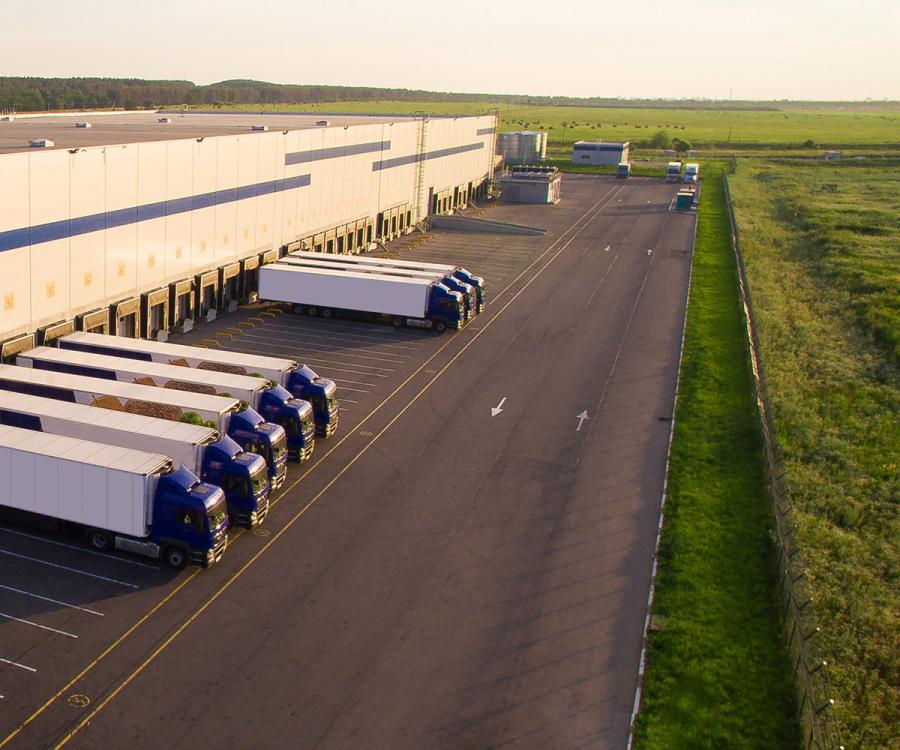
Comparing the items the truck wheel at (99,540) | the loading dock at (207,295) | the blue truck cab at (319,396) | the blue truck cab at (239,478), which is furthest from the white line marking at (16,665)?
the loading dock at (207,295)

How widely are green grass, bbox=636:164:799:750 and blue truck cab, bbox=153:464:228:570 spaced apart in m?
11.6

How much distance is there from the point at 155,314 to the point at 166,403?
16467 millimetres

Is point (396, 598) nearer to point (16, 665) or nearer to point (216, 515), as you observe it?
point (216, 515)

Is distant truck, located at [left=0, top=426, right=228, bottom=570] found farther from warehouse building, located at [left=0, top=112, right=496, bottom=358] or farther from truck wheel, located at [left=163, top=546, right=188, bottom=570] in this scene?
warehouse building, located at [left=0, top=112, right=496, bottom=358]

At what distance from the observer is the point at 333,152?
205ft

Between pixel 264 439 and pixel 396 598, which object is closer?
pixel 396 598

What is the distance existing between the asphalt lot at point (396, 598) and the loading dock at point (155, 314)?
31.9ft

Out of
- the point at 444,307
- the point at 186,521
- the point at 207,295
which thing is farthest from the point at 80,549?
the point at 444,307

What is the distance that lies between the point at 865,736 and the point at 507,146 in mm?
130077

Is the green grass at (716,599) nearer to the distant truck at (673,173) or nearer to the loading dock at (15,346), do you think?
the loading dock at (15,346)

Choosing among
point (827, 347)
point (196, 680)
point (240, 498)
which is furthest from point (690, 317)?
point (196, 680)

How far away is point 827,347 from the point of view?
47031mm

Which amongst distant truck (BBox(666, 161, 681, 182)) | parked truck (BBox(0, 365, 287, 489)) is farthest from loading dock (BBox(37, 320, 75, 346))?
distant truck (BBox(666, 161, 681, 182))

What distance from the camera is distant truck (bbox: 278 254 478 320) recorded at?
50031 mm
